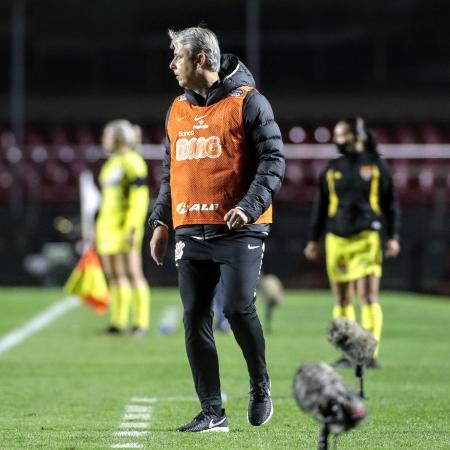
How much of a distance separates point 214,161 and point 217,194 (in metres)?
0.16

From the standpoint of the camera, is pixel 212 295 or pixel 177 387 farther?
pixel 177 387

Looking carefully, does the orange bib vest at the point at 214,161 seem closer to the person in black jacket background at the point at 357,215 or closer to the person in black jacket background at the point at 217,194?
the person in black jacket background at the point at 217,194

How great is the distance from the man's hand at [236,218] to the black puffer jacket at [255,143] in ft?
0.16

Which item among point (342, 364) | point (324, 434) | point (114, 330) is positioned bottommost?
point (114, 330)

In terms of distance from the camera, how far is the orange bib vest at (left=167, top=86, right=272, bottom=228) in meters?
6.44

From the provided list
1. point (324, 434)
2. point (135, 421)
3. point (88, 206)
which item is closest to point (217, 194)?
point (135, 421)

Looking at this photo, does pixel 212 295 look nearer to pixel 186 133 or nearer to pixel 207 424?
pixel 207 424

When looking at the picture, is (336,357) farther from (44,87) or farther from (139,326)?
(44,87)

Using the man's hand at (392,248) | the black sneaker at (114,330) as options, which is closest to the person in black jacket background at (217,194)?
the man's hand at (392,248)

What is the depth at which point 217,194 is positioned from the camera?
6.46 meters

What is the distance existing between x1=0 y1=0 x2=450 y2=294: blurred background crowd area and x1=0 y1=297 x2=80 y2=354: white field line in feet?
23.3

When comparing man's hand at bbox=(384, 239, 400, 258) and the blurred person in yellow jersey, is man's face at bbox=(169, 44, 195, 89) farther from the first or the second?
the blurred person in yellow jersey

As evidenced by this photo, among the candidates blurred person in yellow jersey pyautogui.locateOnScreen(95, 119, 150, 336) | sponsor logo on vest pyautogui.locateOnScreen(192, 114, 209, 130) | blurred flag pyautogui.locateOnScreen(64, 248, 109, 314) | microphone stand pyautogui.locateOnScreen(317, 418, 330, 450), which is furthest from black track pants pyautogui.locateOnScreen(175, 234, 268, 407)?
blurred flag pyautogui.locateOnScreen(64, 248, 109, 314)

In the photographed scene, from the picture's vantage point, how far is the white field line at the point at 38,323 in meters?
12.6
